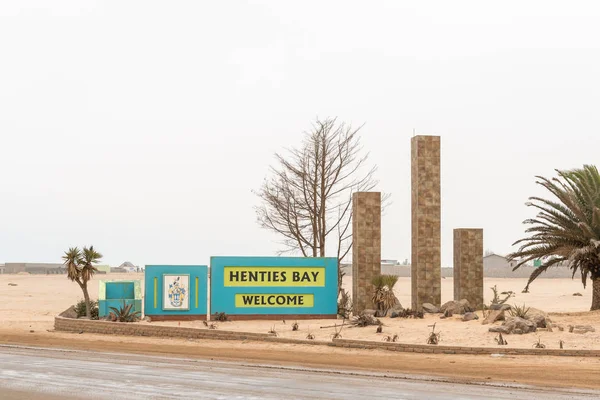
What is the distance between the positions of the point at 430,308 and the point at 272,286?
249 inches

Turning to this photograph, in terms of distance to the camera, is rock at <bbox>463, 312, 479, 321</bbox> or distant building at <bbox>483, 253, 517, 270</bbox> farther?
distant building at <bbox>483, 253, 517, 270</bbox>

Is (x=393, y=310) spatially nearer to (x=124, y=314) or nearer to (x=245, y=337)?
(x=245, y=337)

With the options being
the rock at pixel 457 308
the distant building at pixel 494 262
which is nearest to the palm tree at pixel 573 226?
the rock at pixel 457 308

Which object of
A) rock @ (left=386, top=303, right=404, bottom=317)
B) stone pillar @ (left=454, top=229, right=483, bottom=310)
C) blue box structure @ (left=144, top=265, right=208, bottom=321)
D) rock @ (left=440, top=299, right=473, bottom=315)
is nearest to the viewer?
rock @ (left=440, top=299, right=473, bottom=315)

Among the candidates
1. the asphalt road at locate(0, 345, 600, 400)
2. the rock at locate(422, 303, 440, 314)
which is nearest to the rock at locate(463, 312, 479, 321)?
the rock at locate(422, 303, 440, 314)

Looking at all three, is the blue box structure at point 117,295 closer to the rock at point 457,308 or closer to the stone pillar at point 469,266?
the rock at point 457,308

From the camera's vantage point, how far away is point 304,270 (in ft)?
112

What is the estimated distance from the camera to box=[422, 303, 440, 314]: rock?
104 ft

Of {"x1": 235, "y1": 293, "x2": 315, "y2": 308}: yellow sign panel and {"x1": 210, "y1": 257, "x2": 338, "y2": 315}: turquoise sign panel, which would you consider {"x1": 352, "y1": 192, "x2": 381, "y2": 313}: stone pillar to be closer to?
{"x1": 210, "y1": 257, "x2": 338, "y2": 315}: turquoise sign panel

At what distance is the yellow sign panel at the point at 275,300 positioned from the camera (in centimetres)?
3350

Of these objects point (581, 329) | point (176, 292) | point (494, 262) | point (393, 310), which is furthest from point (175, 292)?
point (494, 262)

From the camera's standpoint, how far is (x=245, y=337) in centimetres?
2662

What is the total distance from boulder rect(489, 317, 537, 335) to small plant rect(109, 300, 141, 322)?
13.4m

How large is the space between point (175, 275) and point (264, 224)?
15103mm
